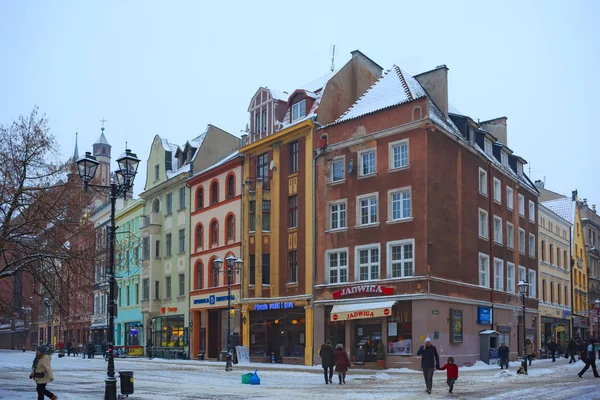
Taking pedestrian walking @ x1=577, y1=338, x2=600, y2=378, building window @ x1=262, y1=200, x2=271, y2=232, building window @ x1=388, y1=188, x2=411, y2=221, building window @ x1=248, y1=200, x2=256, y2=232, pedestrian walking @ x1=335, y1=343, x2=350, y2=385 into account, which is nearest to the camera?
pedestrian walking @ x1=335, y1=343, x2=350, y2=385

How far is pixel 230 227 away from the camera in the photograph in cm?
5003

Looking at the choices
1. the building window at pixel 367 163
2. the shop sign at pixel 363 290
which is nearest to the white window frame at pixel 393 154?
the building window at pixel 367 163

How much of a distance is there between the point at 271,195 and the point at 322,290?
782 cm

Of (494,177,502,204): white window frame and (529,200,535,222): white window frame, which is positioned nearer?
(494,177,502,204): white window frame

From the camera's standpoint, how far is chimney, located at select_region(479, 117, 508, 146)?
169 feet

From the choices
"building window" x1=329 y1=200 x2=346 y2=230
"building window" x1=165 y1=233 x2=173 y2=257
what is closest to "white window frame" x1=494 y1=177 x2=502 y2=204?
"building window" x1=329 y1=200 x2=346 y2=230

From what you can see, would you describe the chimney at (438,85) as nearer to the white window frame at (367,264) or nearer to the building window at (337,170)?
the building window at (337,170)

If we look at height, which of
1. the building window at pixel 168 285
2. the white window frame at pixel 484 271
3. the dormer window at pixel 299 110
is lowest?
the building window at pixel 168 285

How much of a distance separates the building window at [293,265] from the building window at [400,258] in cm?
740

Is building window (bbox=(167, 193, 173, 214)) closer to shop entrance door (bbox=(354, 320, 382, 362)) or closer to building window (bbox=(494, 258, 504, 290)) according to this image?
shop entrance door (bbox=(354, 320, 382, 362))

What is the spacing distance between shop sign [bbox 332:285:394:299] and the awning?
58 cm

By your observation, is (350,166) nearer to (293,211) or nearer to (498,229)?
(293,211)

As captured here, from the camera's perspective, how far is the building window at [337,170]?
41.7 m

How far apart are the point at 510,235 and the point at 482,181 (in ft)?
19.2
